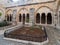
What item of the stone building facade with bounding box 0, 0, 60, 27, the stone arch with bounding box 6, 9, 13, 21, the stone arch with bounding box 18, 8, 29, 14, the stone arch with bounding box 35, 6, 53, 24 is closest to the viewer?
the stone building facade with bounding box 0, 0, 60, 27

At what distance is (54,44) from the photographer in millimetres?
6438

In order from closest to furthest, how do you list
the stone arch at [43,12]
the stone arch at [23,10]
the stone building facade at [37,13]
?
1. the stone building facade at [37,13]
2. the stone arch at [43,12]
3. the stone arch at [23,10]

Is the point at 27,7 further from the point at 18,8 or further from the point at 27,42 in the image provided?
the point at 27,42

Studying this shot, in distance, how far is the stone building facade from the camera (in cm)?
1330

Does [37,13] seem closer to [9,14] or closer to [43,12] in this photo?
[43,12]

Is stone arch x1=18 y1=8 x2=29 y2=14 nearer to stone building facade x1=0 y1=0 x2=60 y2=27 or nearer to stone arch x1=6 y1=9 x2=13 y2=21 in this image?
stone building facade x1=0 y1=0 x2=60 y2=27

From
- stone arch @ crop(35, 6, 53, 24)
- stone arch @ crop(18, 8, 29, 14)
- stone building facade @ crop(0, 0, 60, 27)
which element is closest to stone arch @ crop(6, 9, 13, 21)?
stone building facade @ crop(0, 0, 60, 27)

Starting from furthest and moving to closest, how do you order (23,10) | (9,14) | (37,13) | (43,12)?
(9,14) < (23,10) < (37,13) < (43,12)

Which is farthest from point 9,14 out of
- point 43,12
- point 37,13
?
point 43,12

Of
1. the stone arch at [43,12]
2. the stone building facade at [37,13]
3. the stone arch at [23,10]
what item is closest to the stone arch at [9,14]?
the stone building facade at [37,13]

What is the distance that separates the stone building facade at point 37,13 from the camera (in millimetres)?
13305

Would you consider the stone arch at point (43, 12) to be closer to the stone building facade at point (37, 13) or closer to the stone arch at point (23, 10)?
the stone building facade at point (37, 13)

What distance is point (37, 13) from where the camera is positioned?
14977 mm

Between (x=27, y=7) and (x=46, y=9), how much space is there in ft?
9.69
